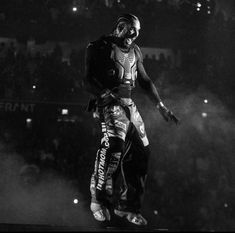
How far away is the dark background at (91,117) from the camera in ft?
32.8

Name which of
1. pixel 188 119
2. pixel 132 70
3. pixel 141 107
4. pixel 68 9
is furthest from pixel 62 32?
pixel 132 70

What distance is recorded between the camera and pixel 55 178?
10.7m

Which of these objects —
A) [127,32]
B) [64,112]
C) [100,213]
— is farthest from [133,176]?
[64,112]

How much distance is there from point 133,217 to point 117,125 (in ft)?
3.43

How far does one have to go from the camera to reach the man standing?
5137 millimetres

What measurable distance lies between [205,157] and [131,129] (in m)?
6.82

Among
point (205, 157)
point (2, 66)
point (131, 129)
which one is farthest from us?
point (2, 66)

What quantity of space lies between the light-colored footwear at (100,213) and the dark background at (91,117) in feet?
10.5

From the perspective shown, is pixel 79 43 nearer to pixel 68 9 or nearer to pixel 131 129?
pixel 68 9

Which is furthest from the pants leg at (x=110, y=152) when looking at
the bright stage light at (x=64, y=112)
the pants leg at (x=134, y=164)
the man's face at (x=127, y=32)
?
the bright stage light at (x=64, y=112)

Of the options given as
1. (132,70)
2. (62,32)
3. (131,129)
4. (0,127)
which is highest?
(132,70)

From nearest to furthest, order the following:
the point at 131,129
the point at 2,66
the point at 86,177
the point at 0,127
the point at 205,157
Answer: the point at 131,129, the point at 86,177, the point at 205,157, the point at 0,127, the point at 2,66

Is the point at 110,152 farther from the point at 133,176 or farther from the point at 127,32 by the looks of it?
the point at 127,32

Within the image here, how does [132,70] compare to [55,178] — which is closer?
[132,70]
